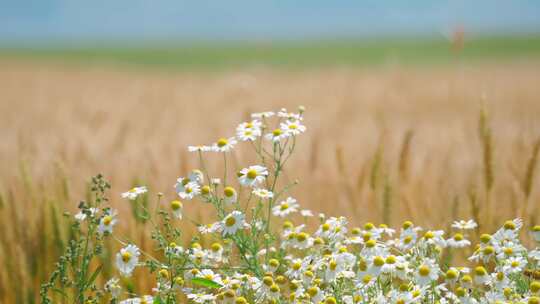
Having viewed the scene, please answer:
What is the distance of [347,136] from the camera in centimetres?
429

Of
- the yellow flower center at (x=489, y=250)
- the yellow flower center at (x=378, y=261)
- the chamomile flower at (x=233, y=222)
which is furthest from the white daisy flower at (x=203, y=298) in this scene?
the yellow flower center at (x=489, y=250)

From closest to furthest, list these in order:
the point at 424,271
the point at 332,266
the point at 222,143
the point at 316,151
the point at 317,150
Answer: the point at 424,271
the point at 332,266
the point at 222,143
the point at 316,151
the point at 317,150

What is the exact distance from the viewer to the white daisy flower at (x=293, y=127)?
1.64 metres

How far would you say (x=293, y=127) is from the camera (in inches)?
67.8

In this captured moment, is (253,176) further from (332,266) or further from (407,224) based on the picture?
(407,224)

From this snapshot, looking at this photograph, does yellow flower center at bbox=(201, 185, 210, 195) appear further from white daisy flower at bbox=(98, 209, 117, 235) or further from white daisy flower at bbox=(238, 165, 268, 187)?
white daisy flower at bbox=(98, 209, 117, 235)

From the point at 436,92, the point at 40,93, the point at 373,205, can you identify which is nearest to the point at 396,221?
the point at 373,205

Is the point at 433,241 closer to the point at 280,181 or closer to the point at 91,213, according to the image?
the point at 91,213

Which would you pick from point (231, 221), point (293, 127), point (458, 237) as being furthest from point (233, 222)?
point (458, 237)

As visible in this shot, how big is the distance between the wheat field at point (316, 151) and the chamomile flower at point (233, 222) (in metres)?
0.60

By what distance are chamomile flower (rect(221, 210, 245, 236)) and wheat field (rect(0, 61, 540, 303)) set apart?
1.96 ft

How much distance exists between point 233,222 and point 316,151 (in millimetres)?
1413

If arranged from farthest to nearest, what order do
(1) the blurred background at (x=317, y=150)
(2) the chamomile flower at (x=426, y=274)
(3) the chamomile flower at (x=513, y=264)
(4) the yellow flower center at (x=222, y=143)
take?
(1) the blurred background at (x=317, y=150) → (4) the yellow flower center at (x=222, y=143) → (3) the chamomile flower at (x=513, y=264) → (2) the chamomile flower at (x=426, y=274)

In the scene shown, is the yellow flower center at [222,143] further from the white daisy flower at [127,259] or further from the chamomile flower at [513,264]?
the chamomile flower at [513,264]
